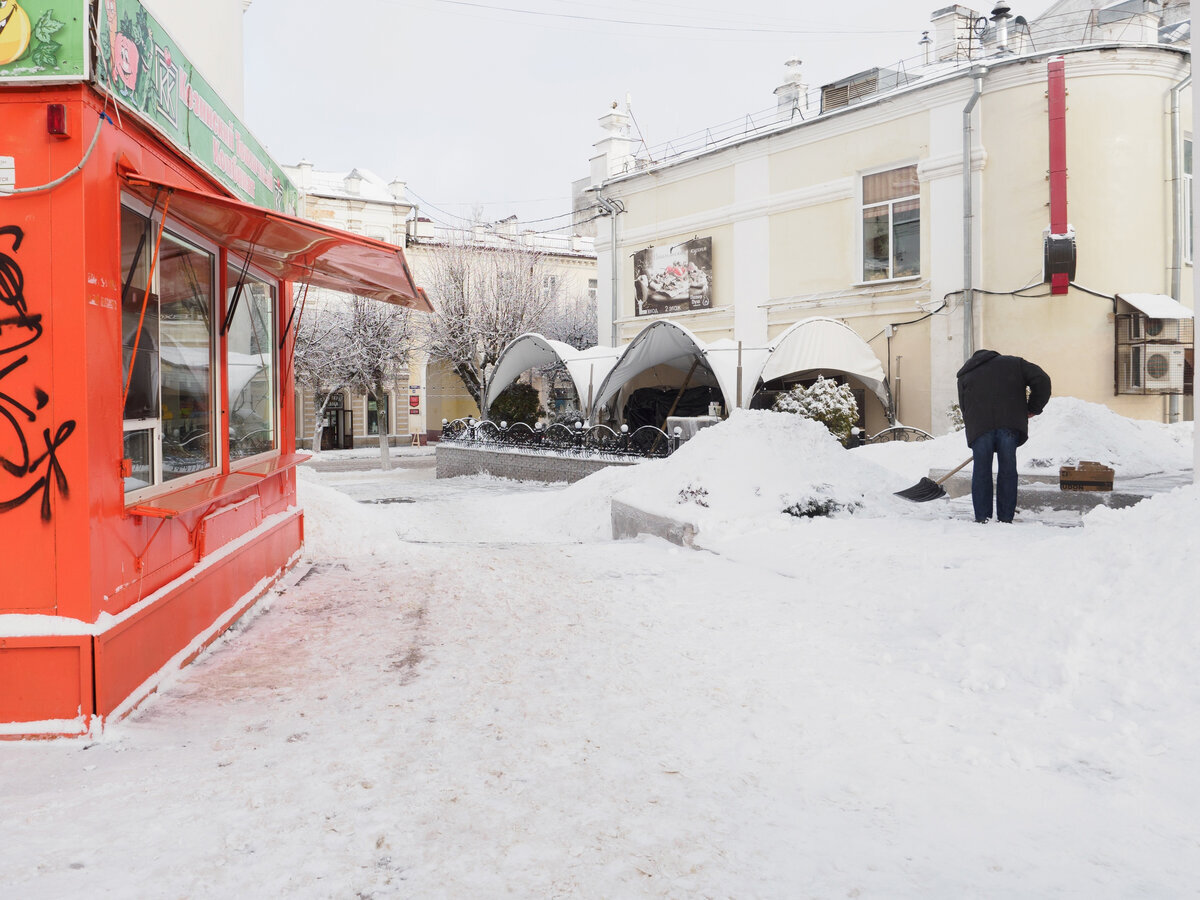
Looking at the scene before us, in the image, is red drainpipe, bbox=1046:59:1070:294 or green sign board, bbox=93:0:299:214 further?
red drainpipe, bbox=1046:59:1070:294

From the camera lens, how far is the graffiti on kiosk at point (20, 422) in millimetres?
3527

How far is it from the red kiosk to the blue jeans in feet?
17.7

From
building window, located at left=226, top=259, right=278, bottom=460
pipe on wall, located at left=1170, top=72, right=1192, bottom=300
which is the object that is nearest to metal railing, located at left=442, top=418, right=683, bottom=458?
building window, located at left=226, top=259, right=278, bottom=460

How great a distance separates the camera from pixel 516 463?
20.7 m

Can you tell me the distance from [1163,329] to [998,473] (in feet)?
38.8

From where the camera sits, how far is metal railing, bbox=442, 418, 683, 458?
687 inches

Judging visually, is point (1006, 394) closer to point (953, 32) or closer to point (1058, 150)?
point (1058, 150)

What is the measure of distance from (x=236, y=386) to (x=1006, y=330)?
52.2ft

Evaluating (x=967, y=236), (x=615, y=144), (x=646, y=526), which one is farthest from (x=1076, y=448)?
(x=615, y=144)

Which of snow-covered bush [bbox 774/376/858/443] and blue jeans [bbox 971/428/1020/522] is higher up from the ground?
snow-covered bush [bbox 774/376/858/443]

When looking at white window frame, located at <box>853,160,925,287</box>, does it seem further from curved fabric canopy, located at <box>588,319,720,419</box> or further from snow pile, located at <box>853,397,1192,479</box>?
snow pile, located at <box>853,397,1192,479</box>

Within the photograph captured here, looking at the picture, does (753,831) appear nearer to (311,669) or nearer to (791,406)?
(311,669)

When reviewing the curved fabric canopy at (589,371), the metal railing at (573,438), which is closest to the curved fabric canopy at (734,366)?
the metal railing at (573,438)

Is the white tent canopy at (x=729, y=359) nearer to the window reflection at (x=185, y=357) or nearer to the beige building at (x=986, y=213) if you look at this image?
the beige building at (x=986, y=213)
